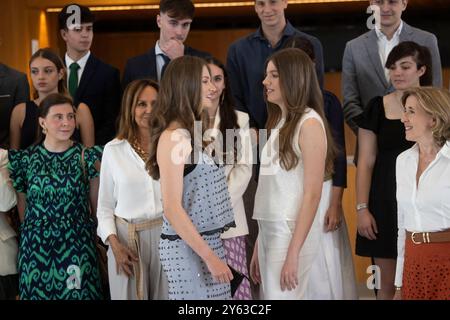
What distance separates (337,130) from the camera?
3.43m

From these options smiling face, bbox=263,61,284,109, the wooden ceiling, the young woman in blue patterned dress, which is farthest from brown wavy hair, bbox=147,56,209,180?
the wooden ceiling

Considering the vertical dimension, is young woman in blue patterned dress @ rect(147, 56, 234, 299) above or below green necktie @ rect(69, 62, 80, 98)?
below

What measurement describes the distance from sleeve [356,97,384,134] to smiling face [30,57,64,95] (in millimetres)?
1246

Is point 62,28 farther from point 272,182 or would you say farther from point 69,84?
point 272,182

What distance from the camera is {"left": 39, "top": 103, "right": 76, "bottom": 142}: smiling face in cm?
338

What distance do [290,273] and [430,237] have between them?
471 millimetres

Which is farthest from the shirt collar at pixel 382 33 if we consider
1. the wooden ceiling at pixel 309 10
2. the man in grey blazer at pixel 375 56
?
the wooden ceiling at pixel 309 10

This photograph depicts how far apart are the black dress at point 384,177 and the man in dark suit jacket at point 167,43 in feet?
2.40

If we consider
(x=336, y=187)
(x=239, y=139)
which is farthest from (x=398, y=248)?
(x=239, y=139)

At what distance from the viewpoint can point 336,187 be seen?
3316mm

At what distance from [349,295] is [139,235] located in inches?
31.5

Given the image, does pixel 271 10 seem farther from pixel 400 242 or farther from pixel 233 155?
pixel 400 242

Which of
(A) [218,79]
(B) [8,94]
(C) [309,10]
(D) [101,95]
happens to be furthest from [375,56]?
(C) [309,10]

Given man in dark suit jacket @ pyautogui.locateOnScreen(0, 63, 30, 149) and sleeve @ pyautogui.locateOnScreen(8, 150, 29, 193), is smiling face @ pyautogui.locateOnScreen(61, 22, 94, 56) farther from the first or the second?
sleeve @ pyautogui.locateOnScreen(8, 150, 29, 193)
